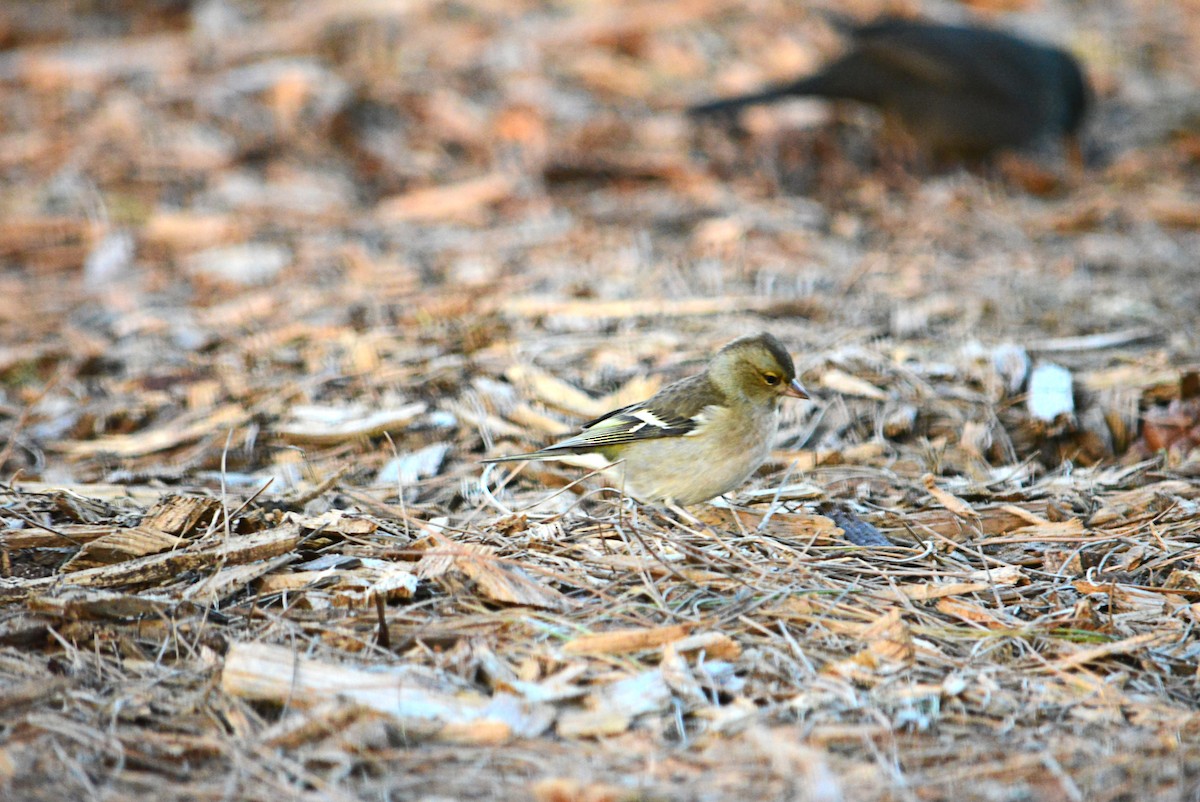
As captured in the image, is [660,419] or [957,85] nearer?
[660,419]

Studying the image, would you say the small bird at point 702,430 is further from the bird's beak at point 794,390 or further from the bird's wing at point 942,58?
the bird's wing at point 942,58

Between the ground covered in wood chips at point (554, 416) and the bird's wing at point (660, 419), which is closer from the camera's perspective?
the ground covered in wood chips at point (554, 416)

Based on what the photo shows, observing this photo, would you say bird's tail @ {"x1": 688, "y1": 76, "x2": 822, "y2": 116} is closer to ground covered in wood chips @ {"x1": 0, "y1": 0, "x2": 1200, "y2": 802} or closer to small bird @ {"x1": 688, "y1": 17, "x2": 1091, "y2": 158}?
A: small bird @ {"x1": 688, "y1": 17, "x2": 1091, "y2": 158}

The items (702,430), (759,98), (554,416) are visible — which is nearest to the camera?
(702,430)

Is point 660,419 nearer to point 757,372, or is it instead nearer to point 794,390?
point 757,372

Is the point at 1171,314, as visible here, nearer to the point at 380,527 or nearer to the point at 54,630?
the point at 380,527

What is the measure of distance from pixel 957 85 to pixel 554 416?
519cm

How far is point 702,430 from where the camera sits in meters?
3.54

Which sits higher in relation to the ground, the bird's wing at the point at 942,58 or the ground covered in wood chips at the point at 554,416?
the bird's wing at the point at 942,58

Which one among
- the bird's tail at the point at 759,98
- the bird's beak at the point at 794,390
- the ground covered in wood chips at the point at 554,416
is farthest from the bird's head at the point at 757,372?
the bird's tail at the point at 759,98

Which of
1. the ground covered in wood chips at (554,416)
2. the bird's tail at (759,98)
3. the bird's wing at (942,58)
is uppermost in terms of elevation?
the bird's wing at (942,58)

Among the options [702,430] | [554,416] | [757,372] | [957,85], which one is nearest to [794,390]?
[757,372]

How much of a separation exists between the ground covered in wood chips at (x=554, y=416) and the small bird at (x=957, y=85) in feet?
0.88

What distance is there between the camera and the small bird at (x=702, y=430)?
3502 millimetres
